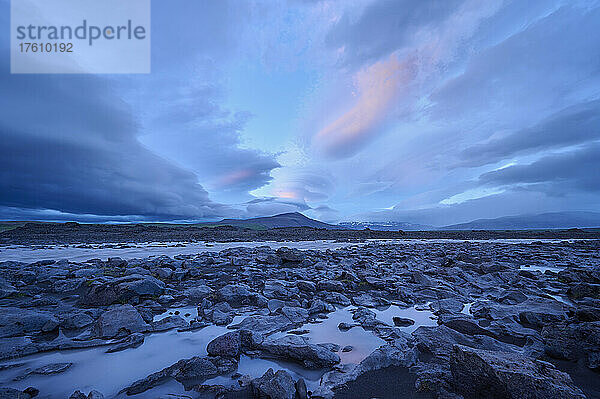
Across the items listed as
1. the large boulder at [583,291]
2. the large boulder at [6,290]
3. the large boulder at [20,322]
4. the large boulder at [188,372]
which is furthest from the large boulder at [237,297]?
the large boulder at [583,291]

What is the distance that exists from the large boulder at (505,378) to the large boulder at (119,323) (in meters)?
6.92

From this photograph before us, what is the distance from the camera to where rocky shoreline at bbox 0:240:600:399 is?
12.7 feet

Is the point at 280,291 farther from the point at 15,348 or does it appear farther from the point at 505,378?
the point at 505,378

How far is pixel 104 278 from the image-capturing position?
11180mm

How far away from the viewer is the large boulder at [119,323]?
597cm

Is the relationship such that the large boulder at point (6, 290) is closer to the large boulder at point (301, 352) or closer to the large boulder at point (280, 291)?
the large boulder at point (280, 291)

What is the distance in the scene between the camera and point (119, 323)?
6254 millimetres

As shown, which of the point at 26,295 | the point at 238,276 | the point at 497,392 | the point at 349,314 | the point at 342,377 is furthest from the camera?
the point at 238,276

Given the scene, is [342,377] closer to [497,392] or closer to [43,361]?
[497,392]

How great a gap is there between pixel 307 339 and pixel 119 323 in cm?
482

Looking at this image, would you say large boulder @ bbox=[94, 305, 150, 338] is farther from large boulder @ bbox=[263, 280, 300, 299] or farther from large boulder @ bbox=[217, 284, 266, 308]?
large boulder @ bbox=[263, 280, 300, 299]

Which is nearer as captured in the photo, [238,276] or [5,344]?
[5,344]

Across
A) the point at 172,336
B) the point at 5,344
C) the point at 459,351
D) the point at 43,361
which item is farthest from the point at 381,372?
the point at 5,344

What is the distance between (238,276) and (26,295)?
7837mm
